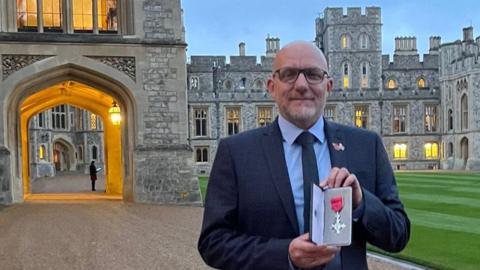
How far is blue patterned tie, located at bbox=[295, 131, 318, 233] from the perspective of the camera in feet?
5.61

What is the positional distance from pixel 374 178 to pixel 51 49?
12287 millimetres

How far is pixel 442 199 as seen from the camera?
13.2 metres

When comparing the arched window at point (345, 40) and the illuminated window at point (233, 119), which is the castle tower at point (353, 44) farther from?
the illuminated window at point (233, 119)

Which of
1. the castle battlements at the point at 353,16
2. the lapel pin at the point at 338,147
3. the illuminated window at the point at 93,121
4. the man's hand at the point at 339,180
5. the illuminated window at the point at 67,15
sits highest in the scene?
the castle battlements at the point at 353,16

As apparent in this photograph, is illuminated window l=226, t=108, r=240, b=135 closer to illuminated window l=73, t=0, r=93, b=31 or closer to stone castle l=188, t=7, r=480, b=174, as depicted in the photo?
stone castle l=188, t=7, r=480, b=174

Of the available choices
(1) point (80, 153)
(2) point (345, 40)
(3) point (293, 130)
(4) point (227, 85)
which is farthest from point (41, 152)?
(3) point (293, 130)

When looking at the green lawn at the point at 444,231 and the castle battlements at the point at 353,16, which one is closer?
the green lawn at the point at 444,231

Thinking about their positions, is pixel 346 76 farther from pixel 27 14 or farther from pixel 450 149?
pixel 27 14

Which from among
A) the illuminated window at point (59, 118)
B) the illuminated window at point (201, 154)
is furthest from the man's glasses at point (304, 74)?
the illuminated window at point (59, 118)

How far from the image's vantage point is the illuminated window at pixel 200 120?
127 feet

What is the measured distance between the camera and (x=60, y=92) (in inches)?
666

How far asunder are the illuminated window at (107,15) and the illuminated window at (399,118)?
29.3 meters

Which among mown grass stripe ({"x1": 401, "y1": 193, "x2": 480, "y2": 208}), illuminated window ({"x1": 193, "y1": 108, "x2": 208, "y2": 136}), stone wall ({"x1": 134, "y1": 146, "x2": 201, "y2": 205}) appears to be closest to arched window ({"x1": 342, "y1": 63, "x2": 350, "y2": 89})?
illuminated window ({"x1": 193, "y1": 108, "x2": 208, "y2": 136})

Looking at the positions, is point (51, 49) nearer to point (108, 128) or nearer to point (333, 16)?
point (108, 128)
